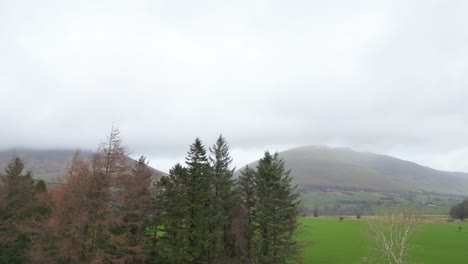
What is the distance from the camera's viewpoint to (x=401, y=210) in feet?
164

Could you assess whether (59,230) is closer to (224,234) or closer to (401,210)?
(224,234)

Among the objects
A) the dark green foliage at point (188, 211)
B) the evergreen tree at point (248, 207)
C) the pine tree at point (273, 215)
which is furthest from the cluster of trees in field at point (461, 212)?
the dark green foliage at point (188, 211)

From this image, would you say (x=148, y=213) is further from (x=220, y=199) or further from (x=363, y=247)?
(x=363, y=247)

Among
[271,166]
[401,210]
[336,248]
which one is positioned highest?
[271,166]

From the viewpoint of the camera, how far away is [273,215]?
1791 inches

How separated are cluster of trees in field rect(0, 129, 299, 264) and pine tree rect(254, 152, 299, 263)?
13 cm

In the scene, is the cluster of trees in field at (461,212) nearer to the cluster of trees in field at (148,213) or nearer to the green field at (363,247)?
the green field at (363,247)

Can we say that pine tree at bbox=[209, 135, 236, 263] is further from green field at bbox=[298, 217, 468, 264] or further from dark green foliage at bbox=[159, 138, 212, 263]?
green field at bbox=[298, 217, 468, 264]

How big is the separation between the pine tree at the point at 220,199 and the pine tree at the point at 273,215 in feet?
12.5

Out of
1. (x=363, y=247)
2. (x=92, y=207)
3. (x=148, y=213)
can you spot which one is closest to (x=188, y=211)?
(x=148, y=213)

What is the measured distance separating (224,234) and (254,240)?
14.5ft

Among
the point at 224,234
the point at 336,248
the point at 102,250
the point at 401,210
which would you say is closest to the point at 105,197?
the point at 102,250

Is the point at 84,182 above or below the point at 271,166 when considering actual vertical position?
below

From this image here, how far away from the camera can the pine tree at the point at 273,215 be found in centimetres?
4512
